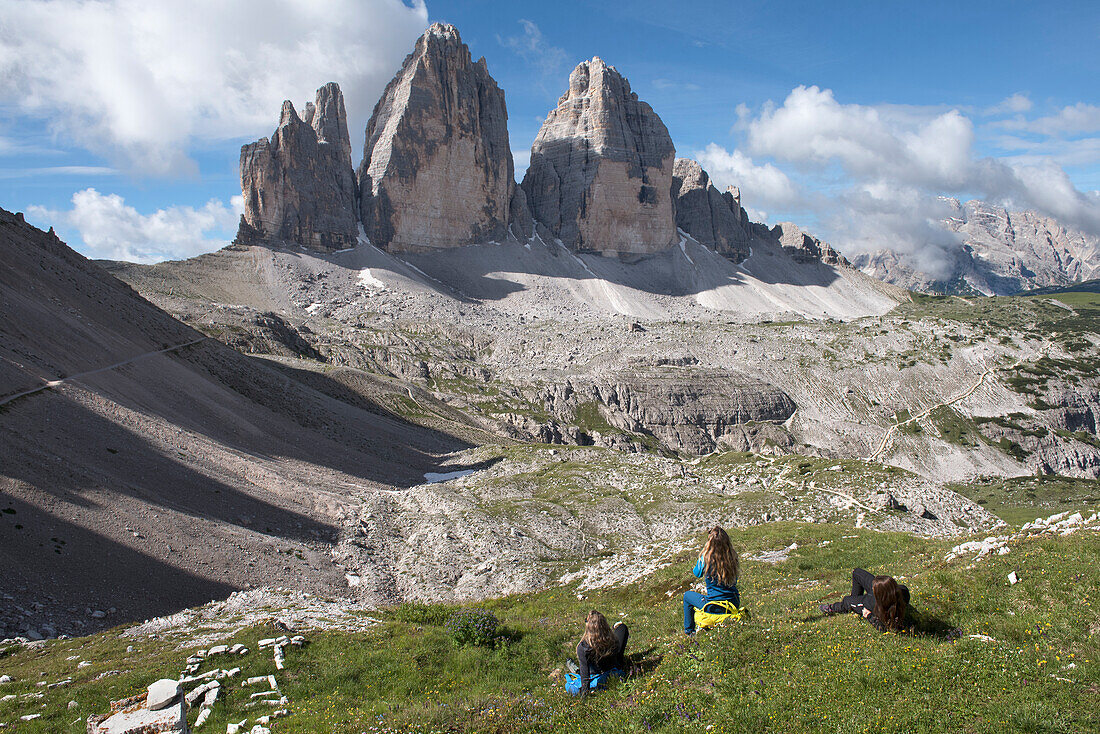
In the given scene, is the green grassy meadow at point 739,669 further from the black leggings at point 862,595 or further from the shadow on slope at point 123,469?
the shadow on slope at point 123,469

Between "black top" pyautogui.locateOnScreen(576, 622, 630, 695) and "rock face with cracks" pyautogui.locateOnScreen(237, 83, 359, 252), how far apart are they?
165 m

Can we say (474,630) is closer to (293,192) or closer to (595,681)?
(595,681)

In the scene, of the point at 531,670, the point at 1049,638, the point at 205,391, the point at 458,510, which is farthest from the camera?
the point at 205,391

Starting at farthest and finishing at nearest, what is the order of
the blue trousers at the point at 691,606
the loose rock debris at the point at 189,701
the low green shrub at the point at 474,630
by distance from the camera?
1. the low green shrub at the point at 474,630
2. the blue trousers at the point at 691,606
3. the loose rock debris at the point at 189,701

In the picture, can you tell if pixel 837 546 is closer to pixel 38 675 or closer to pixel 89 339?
pixel 38 675

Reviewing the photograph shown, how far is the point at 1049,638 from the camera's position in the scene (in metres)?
9.72

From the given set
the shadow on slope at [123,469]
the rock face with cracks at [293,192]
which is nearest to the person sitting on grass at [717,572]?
the shadow on slope at [123,469]

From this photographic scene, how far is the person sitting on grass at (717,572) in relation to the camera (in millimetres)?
11789

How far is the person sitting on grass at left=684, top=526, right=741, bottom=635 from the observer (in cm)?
1179

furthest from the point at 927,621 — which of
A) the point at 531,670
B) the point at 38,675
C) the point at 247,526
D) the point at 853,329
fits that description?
the point at 853,329

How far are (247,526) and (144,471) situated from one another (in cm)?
614

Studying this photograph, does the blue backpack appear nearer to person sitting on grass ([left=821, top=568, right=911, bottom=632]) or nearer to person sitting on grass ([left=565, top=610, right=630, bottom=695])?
person sitting on grass ([left=565, top=610, right=630, bottom=695])

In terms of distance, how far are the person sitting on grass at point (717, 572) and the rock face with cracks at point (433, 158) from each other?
17197 cm

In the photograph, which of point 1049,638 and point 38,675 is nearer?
point 1049,638
